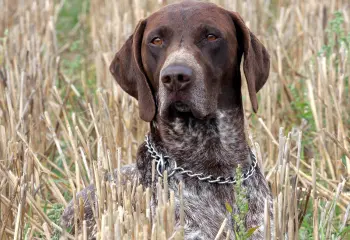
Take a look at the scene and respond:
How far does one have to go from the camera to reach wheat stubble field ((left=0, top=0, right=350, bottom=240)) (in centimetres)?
432

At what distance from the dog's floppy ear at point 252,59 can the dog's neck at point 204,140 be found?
0.59 ft

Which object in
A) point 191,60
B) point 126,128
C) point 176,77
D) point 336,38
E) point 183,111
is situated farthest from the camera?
point 336,38

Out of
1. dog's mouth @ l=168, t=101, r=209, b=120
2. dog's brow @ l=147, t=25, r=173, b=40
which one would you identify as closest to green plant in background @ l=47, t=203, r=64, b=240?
dog's mouth @ l=168, t=101, r=209, b=120

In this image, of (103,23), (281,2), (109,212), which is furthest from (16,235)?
(281,2)

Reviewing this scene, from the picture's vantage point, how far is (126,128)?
248 inches

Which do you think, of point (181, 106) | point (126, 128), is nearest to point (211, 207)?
point (181, 106)

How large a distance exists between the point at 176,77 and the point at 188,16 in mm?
522

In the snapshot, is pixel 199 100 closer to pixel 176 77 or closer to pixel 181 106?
pixel 181 106

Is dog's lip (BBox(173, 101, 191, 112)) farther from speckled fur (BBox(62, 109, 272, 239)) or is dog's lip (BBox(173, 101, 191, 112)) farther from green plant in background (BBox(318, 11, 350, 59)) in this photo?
green plant in background (BBox(318, 11, 350, 59))

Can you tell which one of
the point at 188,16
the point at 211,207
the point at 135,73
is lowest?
the point at 211,207

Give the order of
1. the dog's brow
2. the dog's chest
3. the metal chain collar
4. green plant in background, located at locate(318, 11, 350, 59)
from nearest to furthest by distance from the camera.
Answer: the dog's chest < the metal chain collar < the dog's brow < green plant in background, located at locate(318, 11, 350, 59)

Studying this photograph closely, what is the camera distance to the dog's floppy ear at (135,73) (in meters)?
4.95

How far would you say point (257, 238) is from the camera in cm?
455

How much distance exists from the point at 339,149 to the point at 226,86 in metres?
1.66
